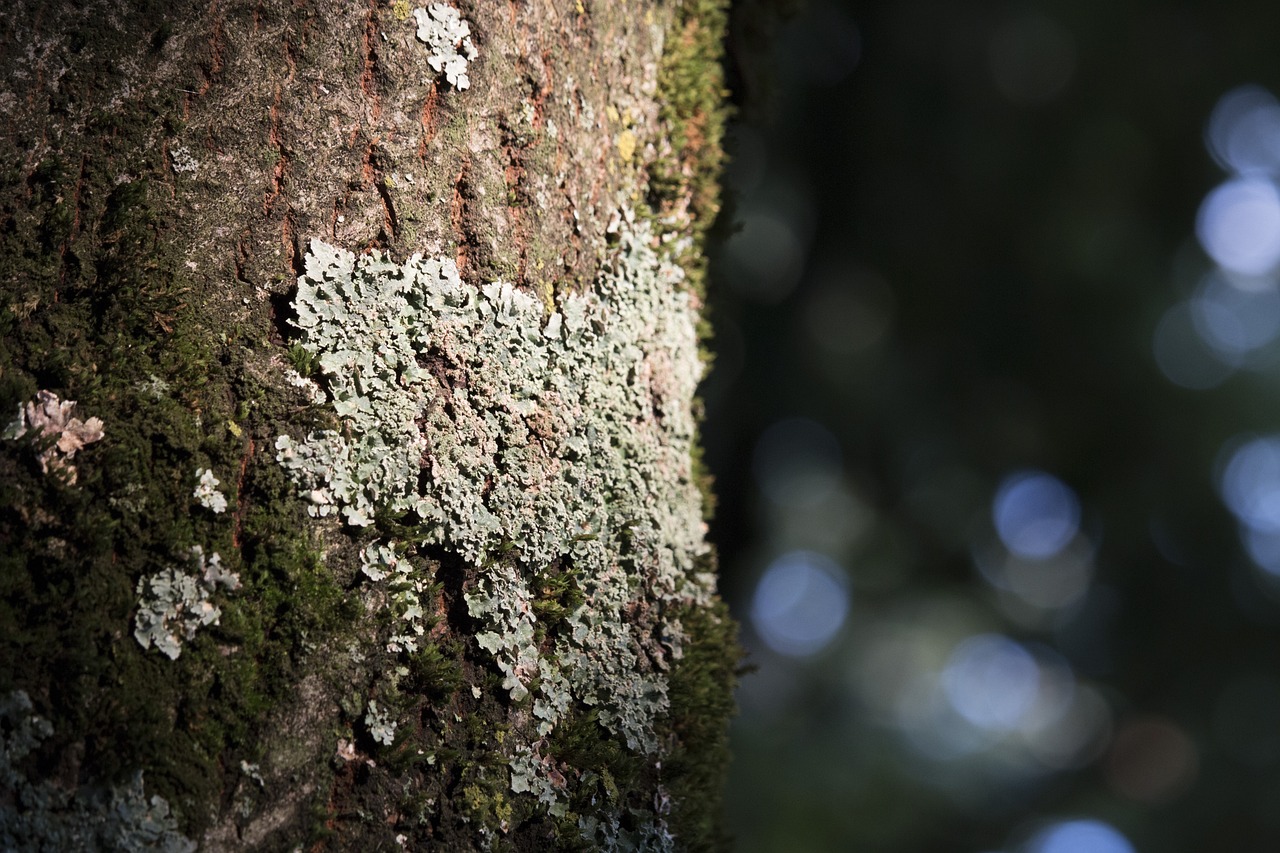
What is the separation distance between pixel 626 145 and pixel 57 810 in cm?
83

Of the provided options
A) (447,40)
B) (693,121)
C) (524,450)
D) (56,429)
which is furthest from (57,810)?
(693,121)

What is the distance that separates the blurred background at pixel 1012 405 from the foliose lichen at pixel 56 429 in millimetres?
4462

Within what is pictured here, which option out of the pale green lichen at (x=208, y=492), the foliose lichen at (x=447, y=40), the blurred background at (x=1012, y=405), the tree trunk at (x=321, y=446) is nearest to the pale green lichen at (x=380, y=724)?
the tree trunk at (x=321, y=446)

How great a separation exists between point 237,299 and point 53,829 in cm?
43

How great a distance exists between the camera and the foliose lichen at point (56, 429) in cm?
67

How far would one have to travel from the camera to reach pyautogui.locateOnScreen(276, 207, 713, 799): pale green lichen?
77 centimetres

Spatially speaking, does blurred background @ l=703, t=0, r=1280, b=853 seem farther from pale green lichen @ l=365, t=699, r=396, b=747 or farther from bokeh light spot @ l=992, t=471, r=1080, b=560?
pale green lichen @ l=365, t=699, r=396, b=747

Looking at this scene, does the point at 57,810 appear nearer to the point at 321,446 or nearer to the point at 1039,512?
the point at 321,446

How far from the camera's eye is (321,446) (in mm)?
752

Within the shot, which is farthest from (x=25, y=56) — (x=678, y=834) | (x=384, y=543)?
(x=678, y=834)

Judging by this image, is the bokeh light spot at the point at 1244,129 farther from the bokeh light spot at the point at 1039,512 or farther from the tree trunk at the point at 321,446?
the tree trunk at the point at 321,446

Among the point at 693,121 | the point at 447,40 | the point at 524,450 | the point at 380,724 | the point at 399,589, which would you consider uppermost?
the point at 693,121

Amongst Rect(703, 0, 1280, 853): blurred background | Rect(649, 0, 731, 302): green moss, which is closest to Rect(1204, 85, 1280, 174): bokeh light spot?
Rect(703, 0, 1280, 853): blurred background

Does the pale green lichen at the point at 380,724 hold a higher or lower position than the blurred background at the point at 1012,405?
lower
